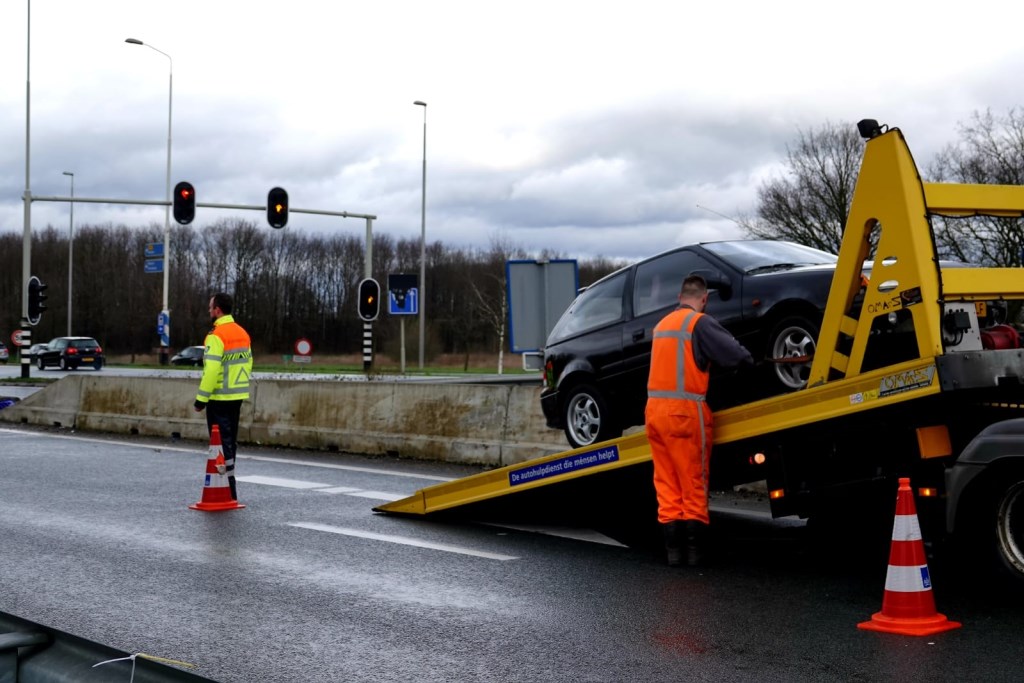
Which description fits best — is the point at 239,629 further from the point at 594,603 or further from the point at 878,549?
the point at 878,549

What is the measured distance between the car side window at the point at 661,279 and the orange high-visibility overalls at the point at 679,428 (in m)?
1.83

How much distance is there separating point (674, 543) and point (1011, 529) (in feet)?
6.87

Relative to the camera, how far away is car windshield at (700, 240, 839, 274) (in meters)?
9.03

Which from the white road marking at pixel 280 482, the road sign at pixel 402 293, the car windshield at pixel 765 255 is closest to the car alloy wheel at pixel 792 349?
the car windshield at pixel 765 255

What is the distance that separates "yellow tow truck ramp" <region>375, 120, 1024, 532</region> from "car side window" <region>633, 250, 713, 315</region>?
6.75 feet

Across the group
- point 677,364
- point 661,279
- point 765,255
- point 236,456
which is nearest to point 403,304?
point 236,456

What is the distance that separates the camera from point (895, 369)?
6633 millimetres

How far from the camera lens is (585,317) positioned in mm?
10875

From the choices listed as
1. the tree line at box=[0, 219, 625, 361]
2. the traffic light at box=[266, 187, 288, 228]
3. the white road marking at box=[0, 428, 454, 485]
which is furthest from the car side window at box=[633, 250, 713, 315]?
the tree line at box=[0, 219, 625, 361]

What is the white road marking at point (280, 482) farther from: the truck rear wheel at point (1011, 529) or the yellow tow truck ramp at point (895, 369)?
the truck rear wheel at point (1011, 529)

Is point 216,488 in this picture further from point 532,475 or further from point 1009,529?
point 1009,529

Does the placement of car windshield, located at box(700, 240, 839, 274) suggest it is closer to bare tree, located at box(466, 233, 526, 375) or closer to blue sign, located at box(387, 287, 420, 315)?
blue sign, located at box(387, 287, 420, 315)

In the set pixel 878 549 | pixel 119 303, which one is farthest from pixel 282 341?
pixel 878 549

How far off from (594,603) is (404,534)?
8.77 feet
